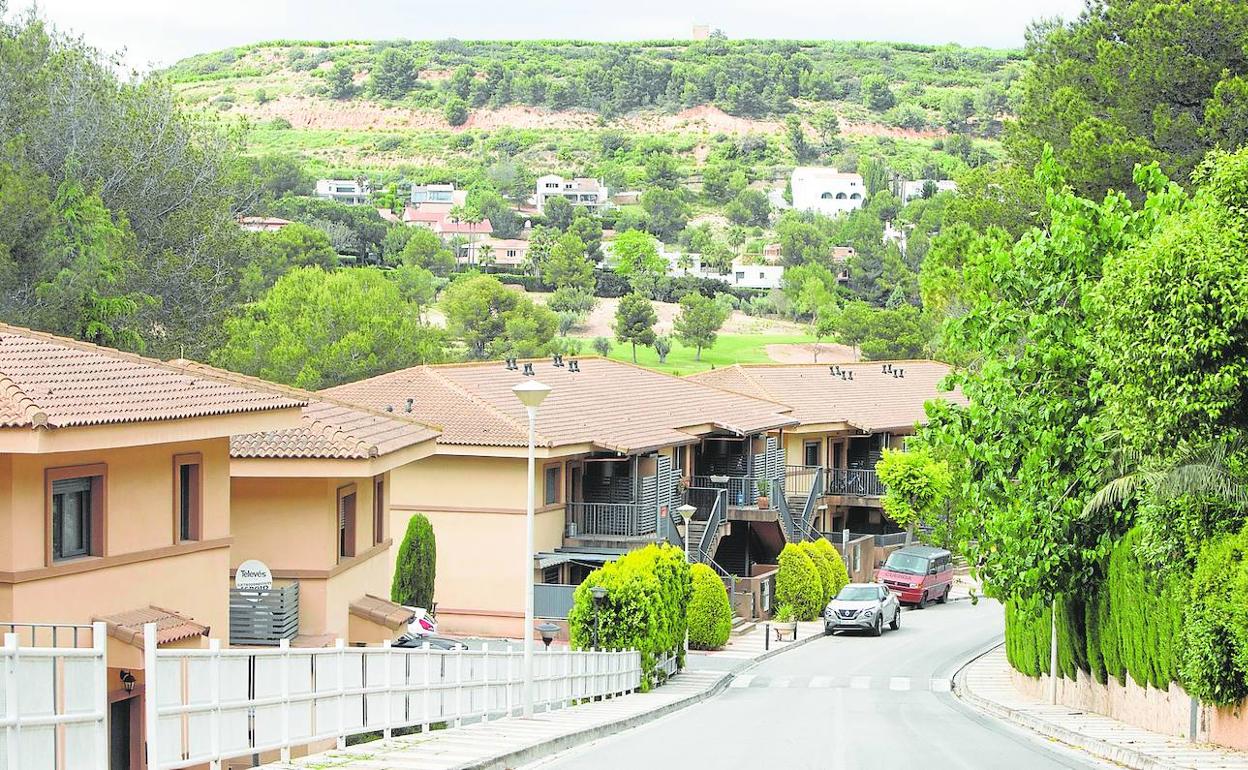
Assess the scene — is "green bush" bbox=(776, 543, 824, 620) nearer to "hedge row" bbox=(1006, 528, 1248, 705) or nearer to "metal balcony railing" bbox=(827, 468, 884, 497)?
"metal balcony railing" bbox=(827, 468, 884, 497)

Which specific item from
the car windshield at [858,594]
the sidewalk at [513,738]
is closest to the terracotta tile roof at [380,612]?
the sidewalk at [513,738]

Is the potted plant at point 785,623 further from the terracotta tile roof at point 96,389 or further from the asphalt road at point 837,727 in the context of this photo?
the terracotta tile roof at point 96,389

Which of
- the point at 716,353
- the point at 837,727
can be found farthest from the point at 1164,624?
the point at 716,353

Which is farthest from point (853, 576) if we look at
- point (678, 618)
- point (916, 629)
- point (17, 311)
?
point (17, 311)

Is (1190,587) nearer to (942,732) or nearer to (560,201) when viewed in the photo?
(942,732)

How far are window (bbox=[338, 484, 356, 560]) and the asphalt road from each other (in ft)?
19.8

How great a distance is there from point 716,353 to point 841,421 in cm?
6085

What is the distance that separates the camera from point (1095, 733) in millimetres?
21672

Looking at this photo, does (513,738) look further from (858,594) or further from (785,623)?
(785,623)

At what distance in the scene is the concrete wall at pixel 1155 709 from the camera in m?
18.3

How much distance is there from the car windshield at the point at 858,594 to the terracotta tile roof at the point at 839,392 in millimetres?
11315

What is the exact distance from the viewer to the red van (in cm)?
5241

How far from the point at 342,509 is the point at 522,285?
116 meters

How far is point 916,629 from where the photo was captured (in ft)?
154
